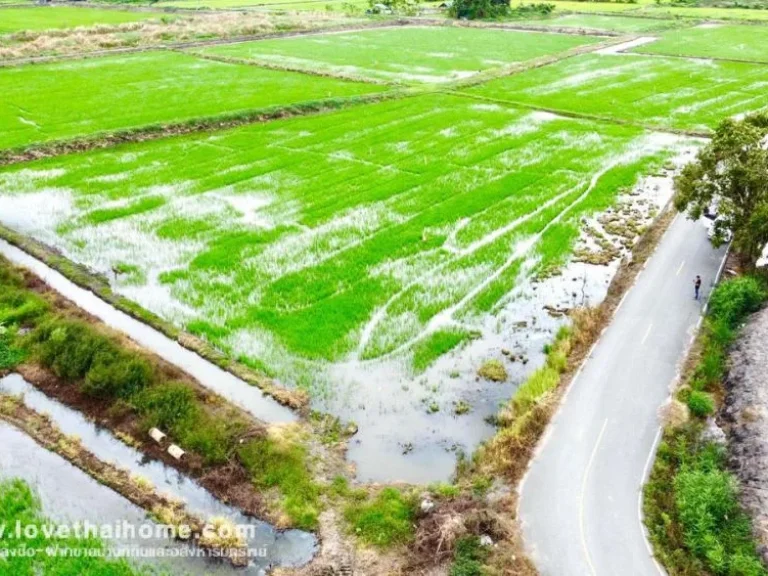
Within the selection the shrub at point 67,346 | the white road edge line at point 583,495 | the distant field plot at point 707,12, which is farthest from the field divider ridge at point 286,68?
the distant field plot at point 707,12

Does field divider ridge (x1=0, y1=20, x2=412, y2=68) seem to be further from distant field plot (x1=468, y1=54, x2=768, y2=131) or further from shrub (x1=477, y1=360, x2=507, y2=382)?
shrub (x1=477, y1=360, x2=507, y2=382)

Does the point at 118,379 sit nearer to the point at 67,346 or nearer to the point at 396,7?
the point at 67,346

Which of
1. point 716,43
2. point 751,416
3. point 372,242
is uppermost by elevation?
point 716,43

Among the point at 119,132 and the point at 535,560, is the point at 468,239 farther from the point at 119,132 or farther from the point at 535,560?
the point at 119,132

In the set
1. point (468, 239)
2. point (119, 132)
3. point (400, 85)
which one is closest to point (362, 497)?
point (468, 239)

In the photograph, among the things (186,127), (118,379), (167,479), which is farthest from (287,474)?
(186,127)
